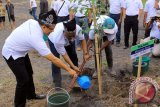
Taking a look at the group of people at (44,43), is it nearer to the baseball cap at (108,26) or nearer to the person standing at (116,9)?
the baseball cap at (108,26)

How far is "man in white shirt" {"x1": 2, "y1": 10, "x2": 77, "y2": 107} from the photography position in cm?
417

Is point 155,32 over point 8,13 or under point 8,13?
over

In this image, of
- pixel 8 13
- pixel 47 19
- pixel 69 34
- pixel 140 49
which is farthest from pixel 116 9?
pixel 8 13

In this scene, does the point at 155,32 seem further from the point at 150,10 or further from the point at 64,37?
the point at 64,37

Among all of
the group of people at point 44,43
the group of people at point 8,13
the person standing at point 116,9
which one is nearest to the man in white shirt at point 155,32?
the person standing at point 116,9

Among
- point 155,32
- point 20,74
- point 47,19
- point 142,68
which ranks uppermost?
point 47,19

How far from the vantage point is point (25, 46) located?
441cm

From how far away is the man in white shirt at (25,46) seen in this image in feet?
13.7

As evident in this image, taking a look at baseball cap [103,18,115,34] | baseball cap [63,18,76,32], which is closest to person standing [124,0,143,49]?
baseball cap [103,18,115,34]

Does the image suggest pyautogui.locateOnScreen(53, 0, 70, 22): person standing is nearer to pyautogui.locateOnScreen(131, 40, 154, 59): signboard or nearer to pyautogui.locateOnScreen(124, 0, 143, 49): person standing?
pyautogui.locateOnScreen(124, 0, 143, 49): person standing

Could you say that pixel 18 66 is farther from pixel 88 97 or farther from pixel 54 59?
pixel 88 97

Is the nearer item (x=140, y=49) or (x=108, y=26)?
(x=140, y=49)

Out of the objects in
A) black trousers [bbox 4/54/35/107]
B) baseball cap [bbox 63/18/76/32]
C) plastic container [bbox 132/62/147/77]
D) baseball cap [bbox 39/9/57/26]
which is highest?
baseball cap [bbox 39/9/57/26]

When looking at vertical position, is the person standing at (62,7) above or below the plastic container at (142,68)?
above
